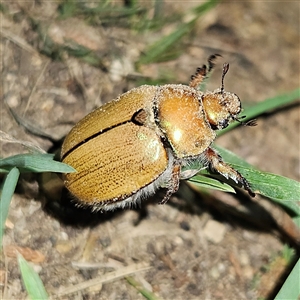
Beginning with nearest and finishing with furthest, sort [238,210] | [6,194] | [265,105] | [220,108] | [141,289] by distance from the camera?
[6,194]
[220,108]
[141,289]
[265,105]
[238,210]

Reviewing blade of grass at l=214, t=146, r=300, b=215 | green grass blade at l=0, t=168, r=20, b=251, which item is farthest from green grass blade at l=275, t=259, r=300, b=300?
green grass blade at l=0, t=168, r=20, b=251

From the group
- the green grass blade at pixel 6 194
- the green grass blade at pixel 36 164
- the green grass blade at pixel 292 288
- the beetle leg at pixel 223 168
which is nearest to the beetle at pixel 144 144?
the beetle leg at pixel 223 168

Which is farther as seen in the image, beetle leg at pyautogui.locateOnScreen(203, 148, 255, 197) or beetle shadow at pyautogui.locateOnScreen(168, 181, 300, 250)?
beetle shadow at pyautogui.locateOnScreen(168, 181, 300, 250)

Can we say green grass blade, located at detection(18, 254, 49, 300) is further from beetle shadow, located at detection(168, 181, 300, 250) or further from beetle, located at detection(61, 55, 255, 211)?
beetle shadow, located at detection(168, 181, 300, 250)

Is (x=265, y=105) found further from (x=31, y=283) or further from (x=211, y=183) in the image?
(x=31, y=283)

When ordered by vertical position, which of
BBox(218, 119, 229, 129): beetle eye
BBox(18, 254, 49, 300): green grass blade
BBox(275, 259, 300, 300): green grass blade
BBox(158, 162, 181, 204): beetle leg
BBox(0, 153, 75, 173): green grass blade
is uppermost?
BBox(0, 153, 75, 173): green grass blade

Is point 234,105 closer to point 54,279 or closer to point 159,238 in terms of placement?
point 159,238

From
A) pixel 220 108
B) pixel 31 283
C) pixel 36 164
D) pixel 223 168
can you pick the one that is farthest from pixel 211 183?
pixel 31 283
